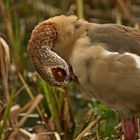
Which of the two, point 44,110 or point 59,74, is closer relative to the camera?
point 59,74

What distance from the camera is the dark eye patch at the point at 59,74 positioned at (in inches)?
119

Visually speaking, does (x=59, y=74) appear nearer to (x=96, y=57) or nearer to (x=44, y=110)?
(x=96, y=57)

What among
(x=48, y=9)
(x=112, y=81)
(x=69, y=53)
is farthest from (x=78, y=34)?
→ (x=48, y=9)

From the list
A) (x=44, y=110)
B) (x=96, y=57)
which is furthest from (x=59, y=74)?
(x=44, y=110)

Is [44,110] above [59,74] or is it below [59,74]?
below

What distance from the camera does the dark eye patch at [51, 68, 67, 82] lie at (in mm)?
3032

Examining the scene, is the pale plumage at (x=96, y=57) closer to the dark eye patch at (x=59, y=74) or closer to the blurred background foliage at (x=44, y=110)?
the dark eye patch at (x=59, y=74)

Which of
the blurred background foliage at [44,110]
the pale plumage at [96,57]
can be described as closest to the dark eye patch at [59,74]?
the pale plumage at [96,57]

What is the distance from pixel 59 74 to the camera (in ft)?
10.00

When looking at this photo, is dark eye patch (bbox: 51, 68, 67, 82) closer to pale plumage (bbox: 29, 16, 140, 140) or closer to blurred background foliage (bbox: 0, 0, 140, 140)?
pale plumage (bbox: 29, 16, 140, 140)

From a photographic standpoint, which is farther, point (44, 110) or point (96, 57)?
point (44, 110)

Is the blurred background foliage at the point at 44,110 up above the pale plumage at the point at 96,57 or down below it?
below

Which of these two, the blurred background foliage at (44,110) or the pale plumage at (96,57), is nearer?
the pale plumage at (96,57)

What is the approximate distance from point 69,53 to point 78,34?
0.33 ft
